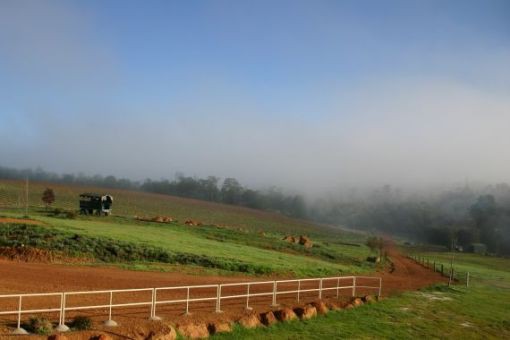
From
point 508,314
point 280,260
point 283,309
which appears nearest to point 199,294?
point 283,309

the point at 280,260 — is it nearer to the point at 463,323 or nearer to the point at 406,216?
the point at 463,323

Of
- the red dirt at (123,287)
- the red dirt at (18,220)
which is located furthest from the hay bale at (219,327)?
the red dirt at (18,220)

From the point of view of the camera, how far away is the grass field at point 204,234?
39656 millimetres

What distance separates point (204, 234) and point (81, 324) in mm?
45120

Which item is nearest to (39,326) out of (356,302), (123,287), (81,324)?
(81,324)

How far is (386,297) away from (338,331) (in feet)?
36.0

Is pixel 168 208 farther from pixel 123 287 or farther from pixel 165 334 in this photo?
pixel 165 334

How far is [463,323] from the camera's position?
86.7 feet

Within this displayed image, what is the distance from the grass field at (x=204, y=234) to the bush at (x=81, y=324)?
18.4 meters

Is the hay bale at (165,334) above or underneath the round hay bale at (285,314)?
above

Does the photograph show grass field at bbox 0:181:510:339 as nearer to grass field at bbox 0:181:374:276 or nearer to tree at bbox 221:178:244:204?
grass field at bbox 0:181:374:276

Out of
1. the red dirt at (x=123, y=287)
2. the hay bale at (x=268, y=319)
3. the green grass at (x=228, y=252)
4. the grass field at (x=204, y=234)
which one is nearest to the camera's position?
the red dirt at (x=123, y=287)

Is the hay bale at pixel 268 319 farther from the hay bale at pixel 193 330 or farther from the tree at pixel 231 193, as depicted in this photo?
the tree at pixel 231 193

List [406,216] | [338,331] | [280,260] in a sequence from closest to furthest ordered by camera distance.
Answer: [338,331] < [280,260] < [406,216]
